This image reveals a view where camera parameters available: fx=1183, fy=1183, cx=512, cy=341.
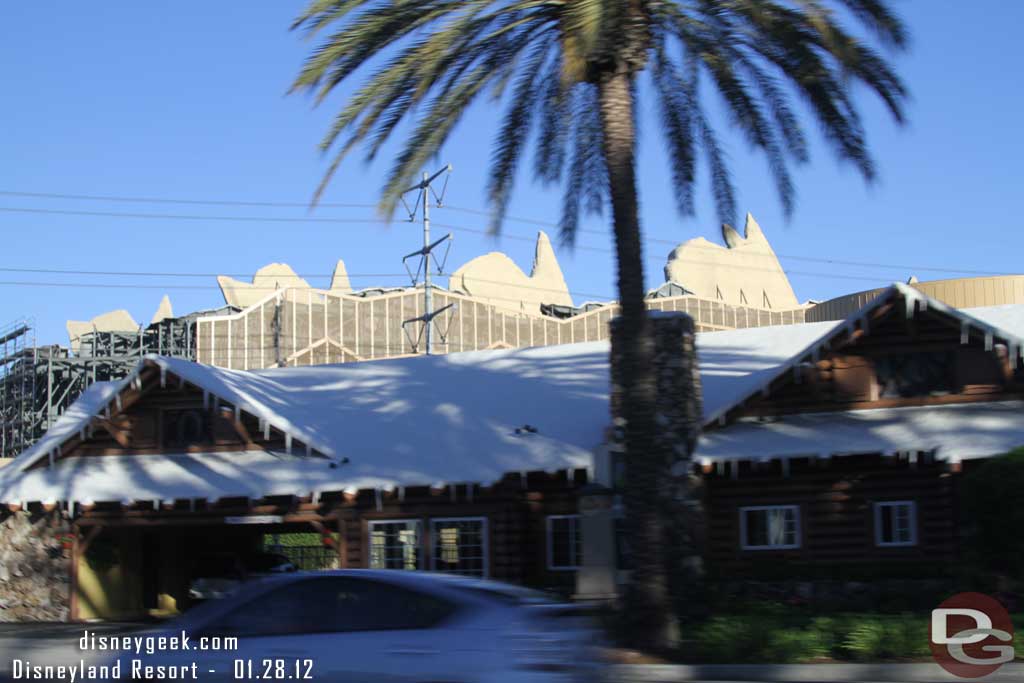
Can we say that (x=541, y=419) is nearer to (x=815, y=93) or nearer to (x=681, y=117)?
(x=681, y=117)

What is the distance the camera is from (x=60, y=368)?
64.2 meters

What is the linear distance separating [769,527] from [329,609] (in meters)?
16.3

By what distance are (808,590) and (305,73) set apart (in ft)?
43.9

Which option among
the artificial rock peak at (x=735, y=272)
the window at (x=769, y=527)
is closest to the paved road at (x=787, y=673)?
the window at (x=769, y=527)

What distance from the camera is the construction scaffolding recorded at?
210ft

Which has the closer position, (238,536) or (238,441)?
(238,441)

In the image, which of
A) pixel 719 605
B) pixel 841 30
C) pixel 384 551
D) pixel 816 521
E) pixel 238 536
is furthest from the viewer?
pixel 238 536

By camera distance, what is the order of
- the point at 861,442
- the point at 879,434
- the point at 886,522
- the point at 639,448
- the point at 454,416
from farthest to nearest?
the point at 454,416
the point at 886,522
the point at 879,434
the point at 861,442
the point at 639,448

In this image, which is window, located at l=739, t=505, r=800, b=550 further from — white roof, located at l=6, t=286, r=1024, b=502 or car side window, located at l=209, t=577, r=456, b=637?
car side window, located at l=209, t=577, r=456, b=637

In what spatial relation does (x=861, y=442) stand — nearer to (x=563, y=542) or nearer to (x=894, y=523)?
(x=894, y=523)

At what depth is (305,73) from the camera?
17562 mm

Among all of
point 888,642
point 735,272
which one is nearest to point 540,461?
point 888,642

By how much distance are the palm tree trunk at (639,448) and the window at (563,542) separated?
27.7 ft

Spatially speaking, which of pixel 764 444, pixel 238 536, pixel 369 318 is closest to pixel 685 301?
pixel 369 318
